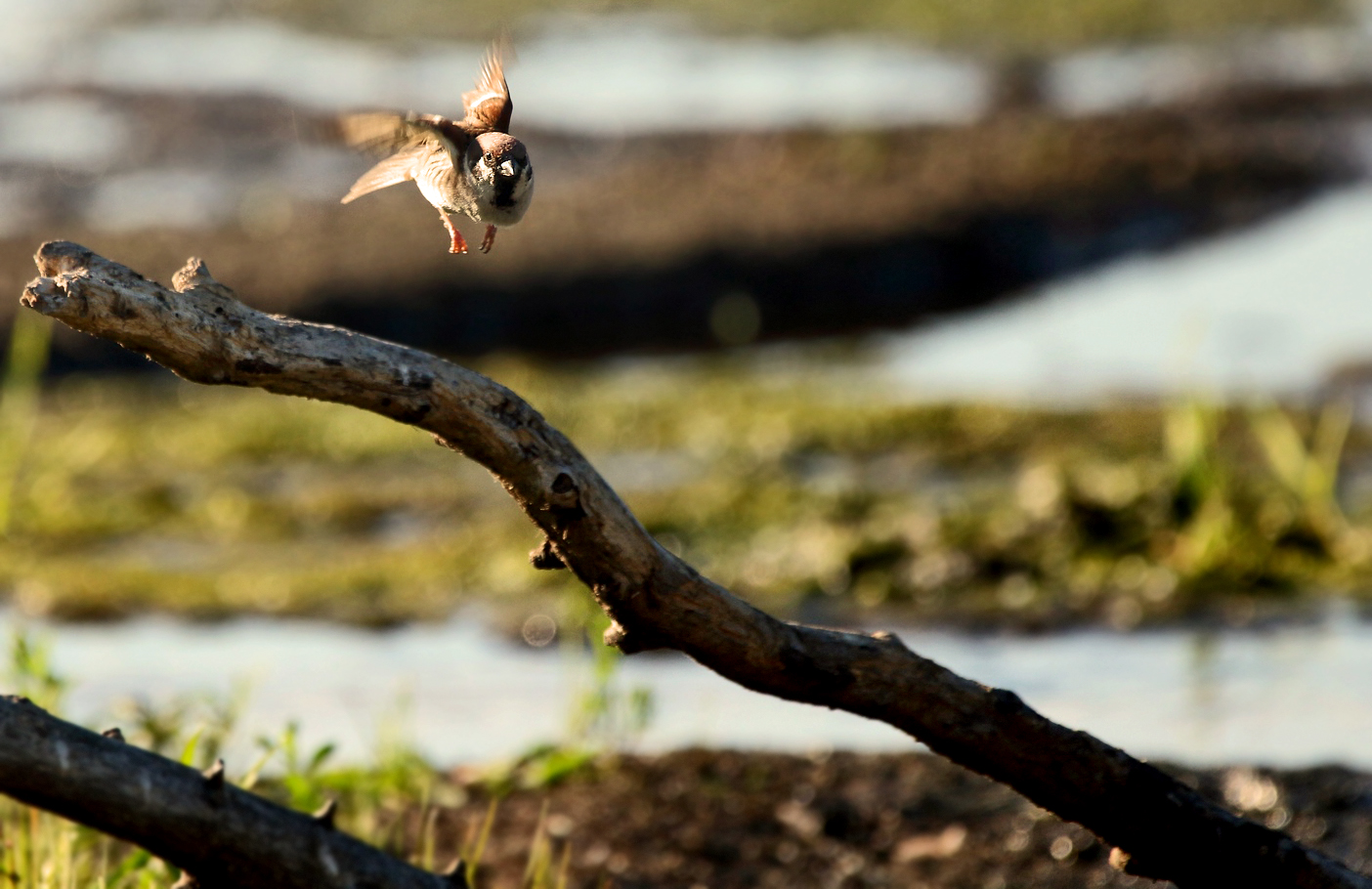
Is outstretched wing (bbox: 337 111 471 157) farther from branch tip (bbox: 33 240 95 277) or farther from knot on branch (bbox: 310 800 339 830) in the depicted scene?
knot on branch (bbox: 310 800 339 830)

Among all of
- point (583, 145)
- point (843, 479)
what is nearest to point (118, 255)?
point (583, 145)

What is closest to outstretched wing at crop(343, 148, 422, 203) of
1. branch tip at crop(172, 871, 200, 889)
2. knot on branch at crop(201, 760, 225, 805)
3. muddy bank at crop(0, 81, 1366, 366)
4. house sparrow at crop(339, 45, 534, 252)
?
house sparrow at crop(339, 45, 534, 252)

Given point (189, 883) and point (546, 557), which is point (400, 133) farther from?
point (189, 883)

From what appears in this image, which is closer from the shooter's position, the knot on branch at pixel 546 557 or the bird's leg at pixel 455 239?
the bird's leg at pixel 455 239

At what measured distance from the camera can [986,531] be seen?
24.1ft

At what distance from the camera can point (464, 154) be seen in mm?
2490

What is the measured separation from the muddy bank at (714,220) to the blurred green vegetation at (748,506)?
199 centimetres

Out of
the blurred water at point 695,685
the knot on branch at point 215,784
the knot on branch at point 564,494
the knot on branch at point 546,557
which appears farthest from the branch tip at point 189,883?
the blurred water at point 695,685

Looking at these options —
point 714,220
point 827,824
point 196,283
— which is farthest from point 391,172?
point 714,220

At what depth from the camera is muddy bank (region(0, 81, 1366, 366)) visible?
1272 cm

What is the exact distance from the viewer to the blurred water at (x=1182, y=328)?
10.3 metres

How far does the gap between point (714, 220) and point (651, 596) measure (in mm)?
11080

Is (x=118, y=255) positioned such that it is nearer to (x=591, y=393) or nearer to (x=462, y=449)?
(x=591, y=393)

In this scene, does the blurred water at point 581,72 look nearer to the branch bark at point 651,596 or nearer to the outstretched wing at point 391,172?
the branch bark at point 651,596
